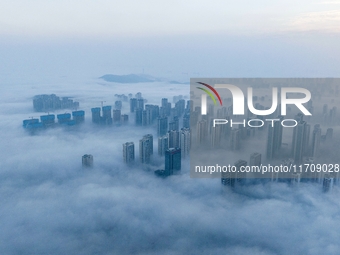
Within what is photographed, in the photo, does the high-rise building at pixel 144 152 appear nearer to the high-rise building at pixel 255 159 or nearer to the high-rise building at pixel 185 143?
the high-rise building at pixel 185 143

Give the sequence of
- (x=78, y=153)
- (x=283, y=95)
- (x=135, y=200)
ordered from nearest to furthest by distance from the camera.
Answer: (x=135, y=200) < (x=283, y=95) < (x=78, y=153)

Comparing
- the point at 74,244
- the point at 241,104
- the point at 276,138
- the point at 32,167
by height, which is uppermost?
the point at 241,104

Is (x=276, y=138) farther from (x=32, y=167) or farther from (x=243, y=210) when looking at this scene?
(x=32, y=167)

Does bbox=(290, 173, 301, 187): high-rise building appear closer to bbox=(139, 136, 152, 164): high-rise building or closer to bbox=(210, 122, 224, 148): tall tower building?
bbox=(210, 122, 224, 148): tall tower building

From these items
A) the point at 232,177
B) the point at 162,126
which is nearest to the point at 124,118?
the point at 162,126

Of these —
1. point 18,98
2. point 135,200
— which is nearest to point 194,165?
point 135,200

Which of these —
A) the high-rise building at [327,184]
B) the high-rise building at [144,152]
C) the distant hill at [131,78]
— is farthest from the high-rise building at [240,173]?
the distant hill at [131,78]

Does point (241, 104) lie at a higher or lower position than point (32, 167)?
higher
